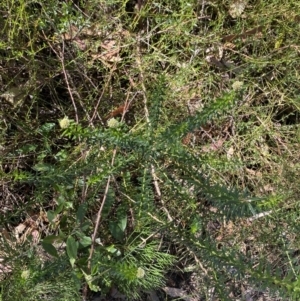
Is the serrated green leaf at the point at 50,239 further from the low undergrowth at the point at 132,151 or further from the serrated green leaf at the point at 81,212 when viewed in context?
the serrated green leaf at the point at 81,212

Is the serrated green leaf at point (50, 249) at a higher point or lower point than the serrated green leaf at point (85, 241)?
lower

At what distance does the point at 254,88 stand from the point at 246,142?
236mm

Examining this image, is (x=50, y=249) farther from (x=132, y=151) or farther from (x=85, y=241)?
(x=132, y=151)

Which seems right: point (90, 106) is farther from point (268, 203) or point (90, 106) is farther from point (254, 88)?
point (268, 203)

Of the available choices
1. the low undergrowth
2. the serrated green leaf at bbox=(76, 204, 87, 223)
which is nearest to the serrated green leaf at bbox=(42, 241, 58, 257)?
the low undergrowth

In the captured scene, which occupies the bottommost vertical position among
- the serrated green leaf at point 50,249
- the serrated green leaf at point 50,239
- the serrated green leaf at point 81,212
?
the serrated green leaf at point 50,249

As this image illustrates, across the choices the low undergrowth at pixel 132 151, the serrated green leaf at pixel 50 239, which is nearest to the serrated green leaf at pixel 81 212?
the low undergrowth at pixel 132 151

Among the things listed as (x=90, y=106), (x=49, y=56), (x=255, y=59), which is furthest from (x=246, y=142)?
(x=49, y=56)

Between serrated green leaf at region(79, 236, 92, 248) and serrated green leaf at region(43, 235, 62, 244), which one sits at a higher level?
serrated green leaf at region(79, 236, 92, 248)

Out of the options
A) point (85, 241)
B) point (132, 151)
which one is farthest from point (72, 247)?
point (132, 151)

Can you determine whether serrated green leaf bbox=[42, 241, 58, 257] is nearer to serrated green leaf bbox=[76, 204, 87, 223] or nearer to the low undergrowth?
the low undergrowth

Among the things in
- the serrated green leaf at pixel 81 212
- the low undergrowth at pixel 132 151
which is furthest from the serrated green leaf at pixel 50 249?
the serrated green leaf at pixel 81 212

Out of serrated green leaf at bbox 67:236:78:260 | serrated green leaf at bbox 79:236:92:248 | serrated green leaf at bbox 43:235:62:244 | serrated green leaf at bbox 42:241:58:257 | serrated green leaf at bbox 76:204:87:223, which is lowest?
serrated green leaf at bbox 42:241:58:257

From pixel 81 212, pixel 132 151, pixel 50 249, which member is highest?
pixel 132 151
